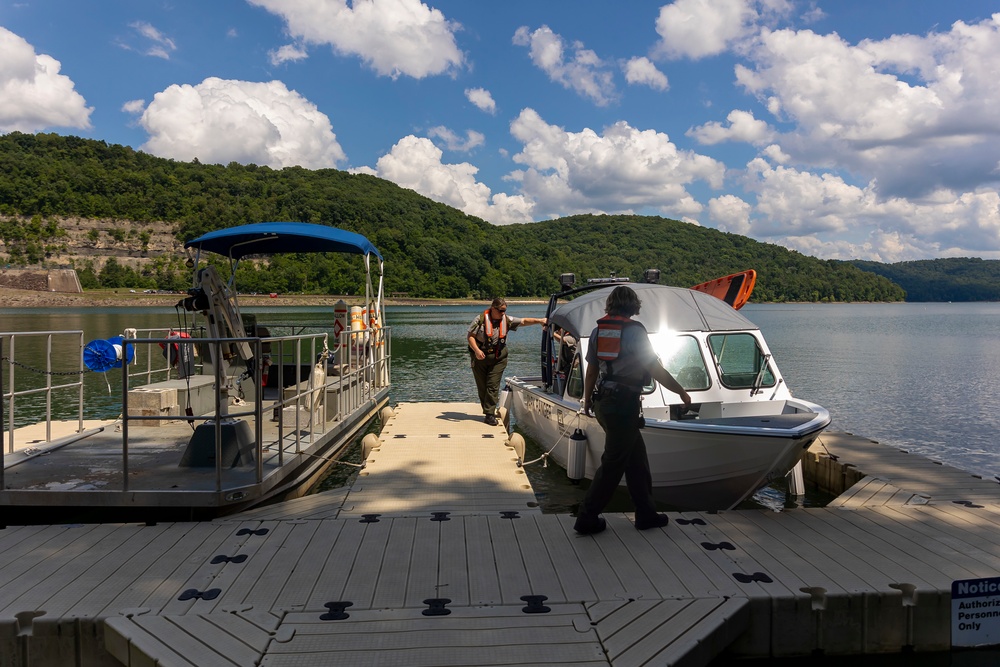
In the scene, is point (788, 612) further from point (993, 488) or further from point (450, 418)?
point (450, 418)

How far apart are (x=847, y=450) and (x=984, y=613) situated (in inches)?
245

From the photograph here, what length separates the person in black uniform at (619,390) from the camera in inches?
192

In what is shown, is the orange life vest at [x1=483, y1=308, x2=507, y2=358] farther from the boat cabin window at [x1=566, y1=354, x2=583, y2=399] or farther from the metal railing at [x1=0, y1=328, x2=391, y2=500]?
the metal railing at [x1=0, y1=328, x2=391, y2=500]

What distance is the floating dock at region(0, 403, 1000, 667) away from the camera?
3457 mm

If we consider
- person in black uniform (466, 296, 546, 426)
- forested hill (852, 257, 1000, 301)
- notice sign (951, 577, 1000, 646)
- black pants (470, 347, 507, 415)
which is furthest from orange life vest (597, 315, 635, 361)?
forested hill (852, 257, 1000, 301)

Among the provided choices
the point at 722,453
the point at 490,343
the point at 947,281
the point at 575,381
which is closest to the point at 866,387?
the point at 490,343

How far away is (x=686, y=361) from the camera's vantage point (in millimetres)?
7949

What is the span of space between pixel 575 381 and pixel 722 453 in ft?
8.35

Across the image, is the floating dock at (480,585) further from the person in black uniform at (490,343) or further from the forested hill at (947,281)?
the forested hill at (947,281)

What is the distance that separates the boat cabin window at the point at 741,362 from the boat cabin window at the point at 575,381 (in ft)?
5.40

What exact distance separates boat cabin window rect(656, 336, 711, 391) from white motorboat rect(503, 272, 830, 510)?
12 mm

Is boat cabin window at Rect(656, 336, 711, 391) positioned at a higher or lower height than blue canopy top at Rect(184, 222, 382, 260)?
lower

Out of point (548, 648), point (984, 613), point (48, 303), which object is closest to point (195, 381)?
point (548, 648)

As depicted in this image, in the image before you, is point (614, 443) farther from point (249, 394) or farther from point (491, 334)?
point (249, 394)
